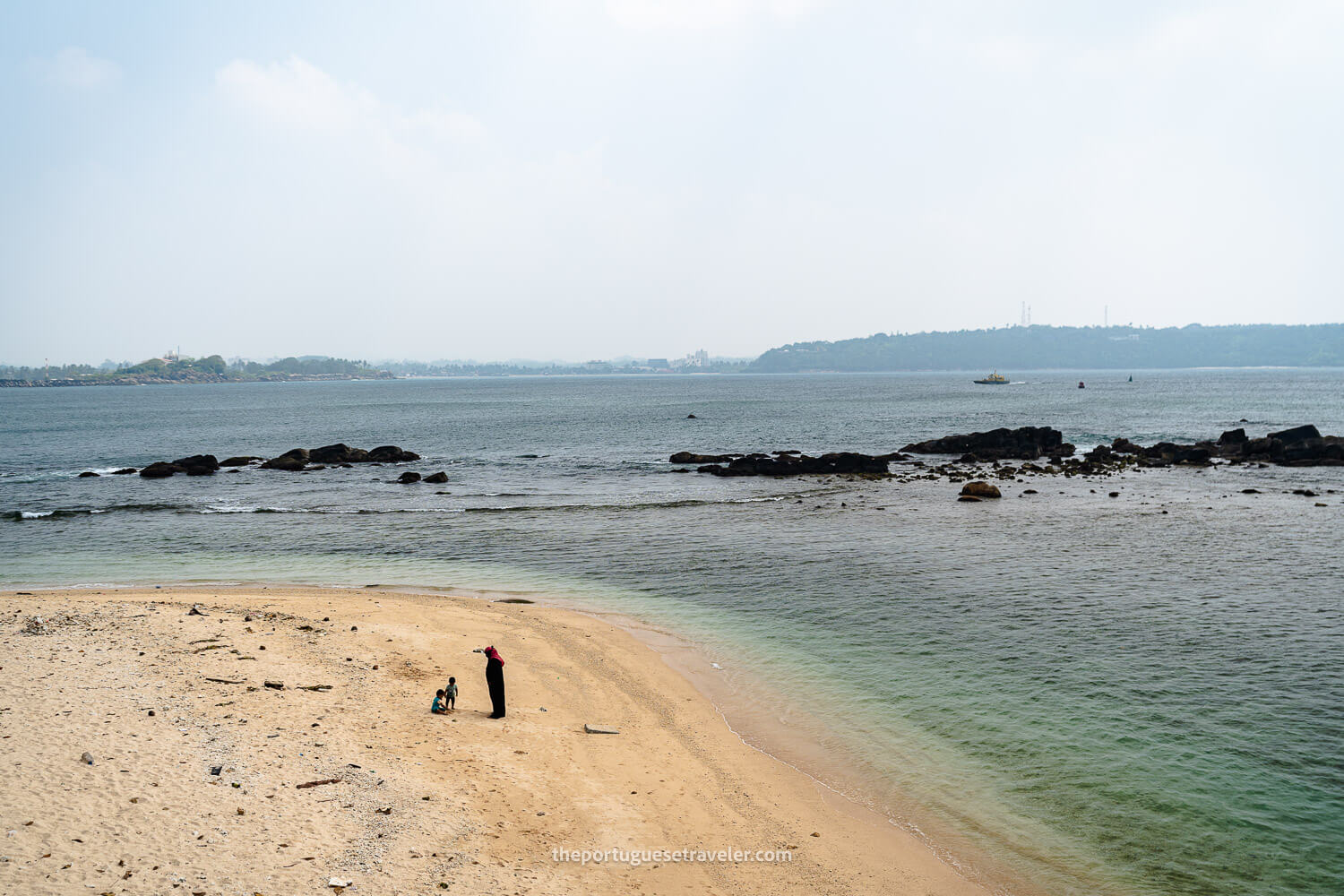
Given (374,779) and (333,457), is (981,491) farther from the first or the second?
(333,457)

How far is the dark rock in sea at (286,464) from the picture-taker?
60.4 meters

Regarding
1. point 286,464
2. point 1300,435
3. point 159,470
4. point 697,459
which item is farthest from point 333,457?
point 1300,435

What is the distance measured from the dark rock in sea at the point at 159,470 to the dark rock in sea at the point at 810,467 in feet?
130

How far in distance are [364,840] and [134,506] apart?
4299 centimetres

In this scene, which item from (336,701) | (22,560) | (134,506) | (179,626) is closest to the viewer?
(336,701)

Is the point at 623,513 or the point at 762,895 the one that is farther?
the point at 623,513

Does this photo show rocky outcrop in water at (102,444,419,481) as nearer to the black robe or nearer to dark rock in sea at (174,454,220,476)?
dark rock in sea at (174,454,220,476)

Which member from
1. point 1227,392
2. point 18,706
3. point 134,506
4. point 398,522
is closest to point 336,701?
point 18,706

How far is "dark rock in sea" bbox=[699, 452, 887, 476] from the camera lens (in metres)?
54.8

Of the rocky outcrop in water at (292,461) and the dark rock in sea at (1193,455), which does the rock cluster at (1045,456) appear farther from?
the rocky outcrop in water at (292,461)

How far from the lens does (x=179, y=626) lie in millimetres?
19375

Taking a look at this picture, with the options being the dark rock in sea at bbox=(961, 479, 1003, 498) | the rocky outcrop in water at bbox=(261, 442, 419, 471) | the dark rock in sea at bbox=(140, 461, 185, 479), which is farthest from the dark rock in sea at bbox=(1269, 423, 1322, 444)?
the dark rock in sea at bbox=(140, 461, 185, 479)

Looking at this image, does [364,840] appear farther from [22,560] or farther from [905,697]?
[22,560]

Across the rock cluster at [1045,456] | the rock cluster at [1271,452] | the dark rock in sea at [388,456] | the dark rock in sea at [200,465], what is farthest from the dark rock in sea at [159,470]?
the rock cluster at [1271,452]
